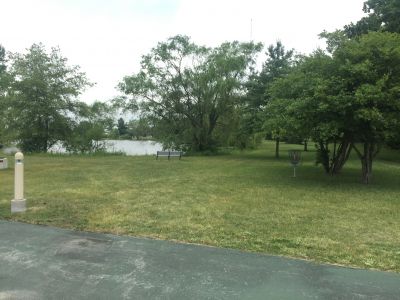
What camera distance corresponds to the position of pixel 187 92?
27.3 m

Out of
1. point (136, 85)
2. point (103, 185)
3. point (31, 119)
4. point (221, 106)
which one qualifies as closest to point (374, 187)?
point (103, 185)

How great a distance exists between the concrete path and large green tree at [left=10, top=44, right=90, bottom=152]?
24499 millimetres

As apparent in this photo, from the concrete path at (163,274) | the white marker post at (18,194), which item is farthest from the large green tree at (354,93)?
the white marker post at (18,194)

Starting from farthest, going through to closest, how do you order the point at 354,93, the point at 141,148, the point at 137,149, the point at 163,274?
the point at 141,148, the point at 137,149, the point at 354,93, the point at 163,274

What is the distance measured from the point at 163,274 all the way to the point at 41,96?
86.8ft

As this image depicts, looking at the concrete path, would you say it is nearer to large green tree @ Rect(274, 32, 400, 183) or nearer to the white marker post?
the white marker post

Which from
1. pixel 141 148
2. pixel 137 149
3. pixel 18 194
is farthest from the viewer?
pixel 141 148

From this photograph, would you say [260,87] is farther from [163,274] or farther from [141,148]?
[163,274]

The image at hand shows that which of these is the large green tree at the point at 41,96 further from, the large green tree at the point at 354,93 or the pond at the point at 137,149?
the large green tree at the point at 354,93

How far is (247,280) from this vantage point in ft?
11.4

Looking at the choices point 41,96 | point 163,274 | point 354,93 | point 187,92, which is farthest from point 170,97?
point 163,274

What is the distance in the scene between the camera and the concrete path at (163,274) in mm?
3193

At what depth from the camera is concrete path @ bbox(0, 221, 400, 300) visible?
3.19 metres

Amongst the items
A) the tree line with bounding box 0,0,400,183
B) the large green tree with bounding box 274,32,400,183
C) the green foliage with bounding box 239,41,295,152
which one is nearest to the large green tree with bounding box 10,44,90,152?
the tree line with bounding box 0,0,400,183
